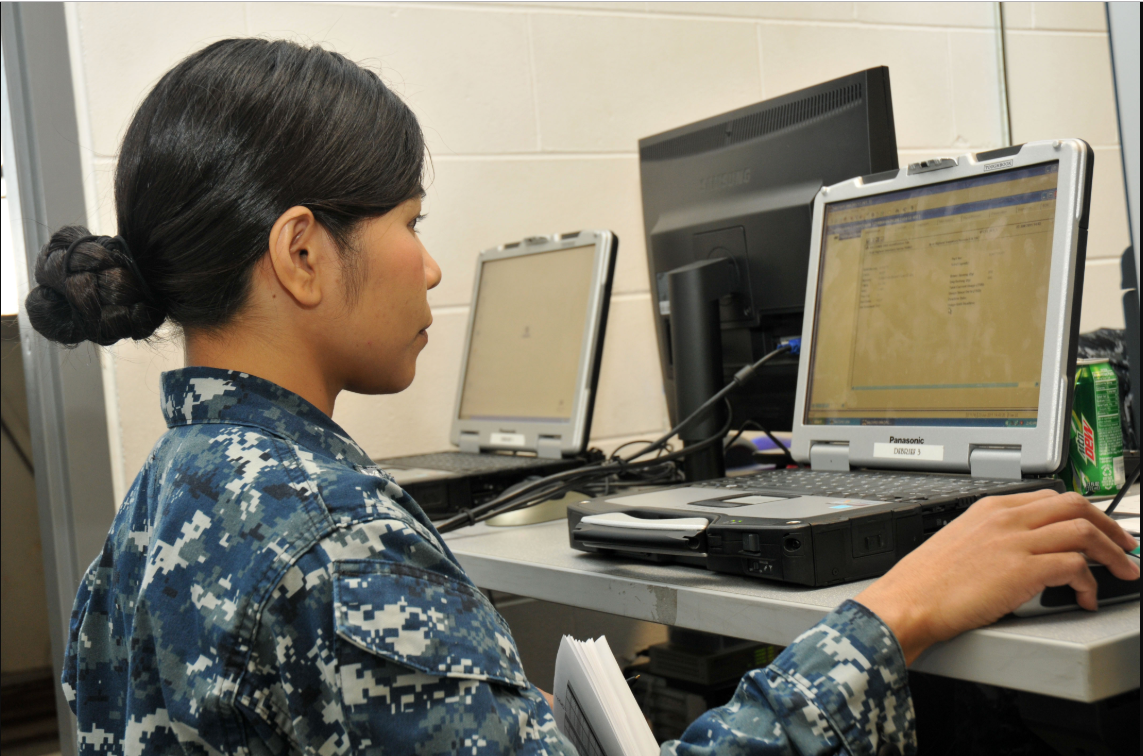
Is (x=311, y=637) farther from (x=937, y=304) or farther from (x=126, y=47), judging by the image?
(x=126, y=47)

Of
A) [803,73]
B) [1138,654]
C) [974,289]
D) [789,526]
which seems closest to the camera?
[1138,654]

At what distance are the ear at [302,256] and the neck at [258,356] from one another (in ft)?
0.11

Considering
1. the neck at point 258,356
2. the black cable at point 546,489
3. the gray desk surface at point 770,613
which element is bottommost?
the gray desk surface at point 770,613

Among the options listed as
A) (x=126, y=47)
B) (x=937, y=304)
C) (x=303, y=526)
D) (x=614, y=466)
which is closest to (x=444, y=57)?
(x=126, y=47)

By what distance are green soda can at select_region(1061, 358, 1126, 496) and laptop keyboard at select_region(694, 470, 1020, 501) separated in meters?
0.17

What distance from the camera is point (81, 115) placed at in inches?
63.9

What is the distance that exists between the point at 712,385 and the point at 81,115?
3.62 ft

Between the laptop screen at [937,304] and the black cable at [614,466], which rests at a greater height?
the laptop screen at [937,304]

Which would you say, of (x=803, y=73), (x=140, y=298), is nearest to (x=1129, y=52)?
(x=140, y=298)

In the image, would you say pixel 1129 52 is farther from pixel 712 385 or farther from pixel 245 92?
pixel 712 385

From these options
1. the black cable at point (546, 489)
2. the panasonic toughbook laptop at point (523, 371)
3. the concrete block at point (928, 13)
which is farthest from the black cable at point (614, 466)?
the concrete block at point (928, 13)

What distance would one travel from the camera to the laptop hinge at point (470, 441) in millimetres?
1696

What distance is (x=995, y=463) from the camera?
933 mm

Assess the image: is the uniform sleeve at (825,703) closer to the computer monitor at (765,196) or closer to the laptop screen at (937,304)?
the laptop screen at (937,304)
